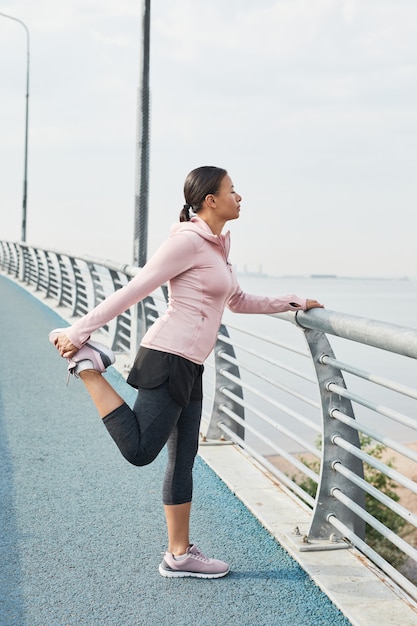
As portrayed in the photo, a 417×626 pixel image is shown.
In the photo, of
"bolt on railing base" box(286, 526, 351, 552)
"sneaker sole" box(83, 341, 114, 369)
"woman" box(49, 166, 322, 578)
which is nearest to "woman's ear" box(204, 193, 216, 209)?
"woman" box(49, 166, 322, 578)

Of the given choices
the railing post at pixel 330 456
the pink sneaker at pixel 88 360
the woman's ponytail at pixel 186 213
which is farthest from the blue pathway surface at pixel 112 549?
the woman's ponytail at pixel 186 213

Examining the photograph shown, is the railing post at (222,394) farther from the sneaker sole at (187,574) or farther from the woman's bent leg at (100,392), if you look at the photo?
the woman's bent leg at (100,392)

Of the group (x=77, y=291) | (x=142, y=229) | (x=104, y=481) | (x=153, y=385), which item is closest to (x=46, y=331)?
(x=77, y=291)

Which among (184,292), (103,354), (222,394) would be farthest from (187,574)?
(222,394)

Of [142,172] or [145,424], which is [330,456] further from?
[142,172]

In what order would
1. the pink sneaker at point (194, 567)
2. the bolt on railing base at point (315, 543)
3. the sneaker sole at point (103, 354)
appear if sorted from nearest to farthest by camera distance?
the sneaker sole at point (103, 354) → the pink sneaker at point (194, 567) → the bolt on railing base at point (315, 543)

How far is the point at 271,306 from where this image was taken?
378cm

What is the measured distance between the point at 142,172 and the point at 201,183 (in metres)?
6.67

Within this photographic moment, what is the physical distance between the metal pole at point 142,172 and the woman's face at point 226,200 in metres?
6.50

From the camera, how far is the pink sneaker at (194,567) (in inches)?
138

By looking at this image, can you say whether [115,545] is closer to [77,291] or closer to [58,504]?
[58,504]

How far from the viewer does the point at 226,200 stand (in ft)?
10.8

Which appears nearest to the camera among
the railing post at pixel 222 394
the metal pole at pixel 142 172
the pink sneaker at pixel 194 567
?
the pink sneaker at pixel 194 567

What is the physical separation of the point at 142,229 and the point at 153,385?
6813mm
